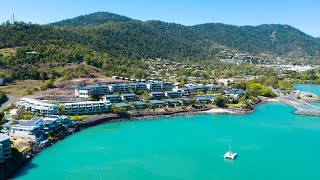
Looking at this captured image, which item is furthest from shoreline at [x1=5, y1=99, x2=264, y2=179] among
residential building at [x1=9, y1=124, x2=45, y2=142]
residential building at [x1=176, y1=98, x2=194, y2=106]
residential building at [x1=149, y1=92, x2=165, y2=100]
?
residential building at [x1=149, y1=92, x2=165, y2=100]

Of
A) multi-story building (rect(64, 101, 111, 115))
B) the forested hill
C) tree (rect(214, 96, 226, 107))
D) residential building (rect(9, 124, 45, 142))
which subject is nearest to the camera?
residential building (rect(9, 124, 45, 142))

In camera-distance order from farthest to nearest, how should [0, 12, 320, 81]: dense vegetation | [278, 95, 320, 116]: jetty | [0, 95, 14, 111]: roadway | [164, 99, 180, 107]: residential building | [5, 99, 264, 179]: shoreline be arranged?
[0, 12, 320, 81]: dense vegetation
[278, 95, 320, 116]: jetty
[164, 99, 180, 107]: residential building
[0, 95, 14, 111]: roadway
[5, 99, 264, 179]: shoreline

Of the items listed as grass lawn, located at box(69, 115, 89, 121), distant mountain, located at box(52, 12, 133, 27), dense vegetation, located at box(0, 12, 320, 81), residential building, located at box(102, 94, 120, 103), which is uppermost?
distant mountain, located at box(52, 12, 133, 27)

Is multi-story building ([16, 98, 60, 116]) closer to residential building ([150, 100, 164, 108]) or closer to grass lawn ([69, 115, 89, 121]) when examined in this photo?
grass lawn ([69, 115, 89, 121])

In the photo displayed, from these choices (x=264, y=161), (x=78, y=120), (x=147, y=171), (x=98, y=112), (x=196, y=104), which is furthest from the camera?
(x=196, y=104)

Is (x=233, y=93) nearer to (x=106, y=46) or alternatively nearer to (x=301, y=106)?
(x=301, y=106)

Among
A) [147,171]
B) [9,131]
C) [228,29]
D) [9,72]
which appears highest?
[228,29]

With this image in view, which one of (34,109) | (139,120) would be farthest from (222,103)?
(34,109)

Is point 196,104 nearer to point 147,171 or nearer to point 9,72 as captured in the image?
point 147,171
